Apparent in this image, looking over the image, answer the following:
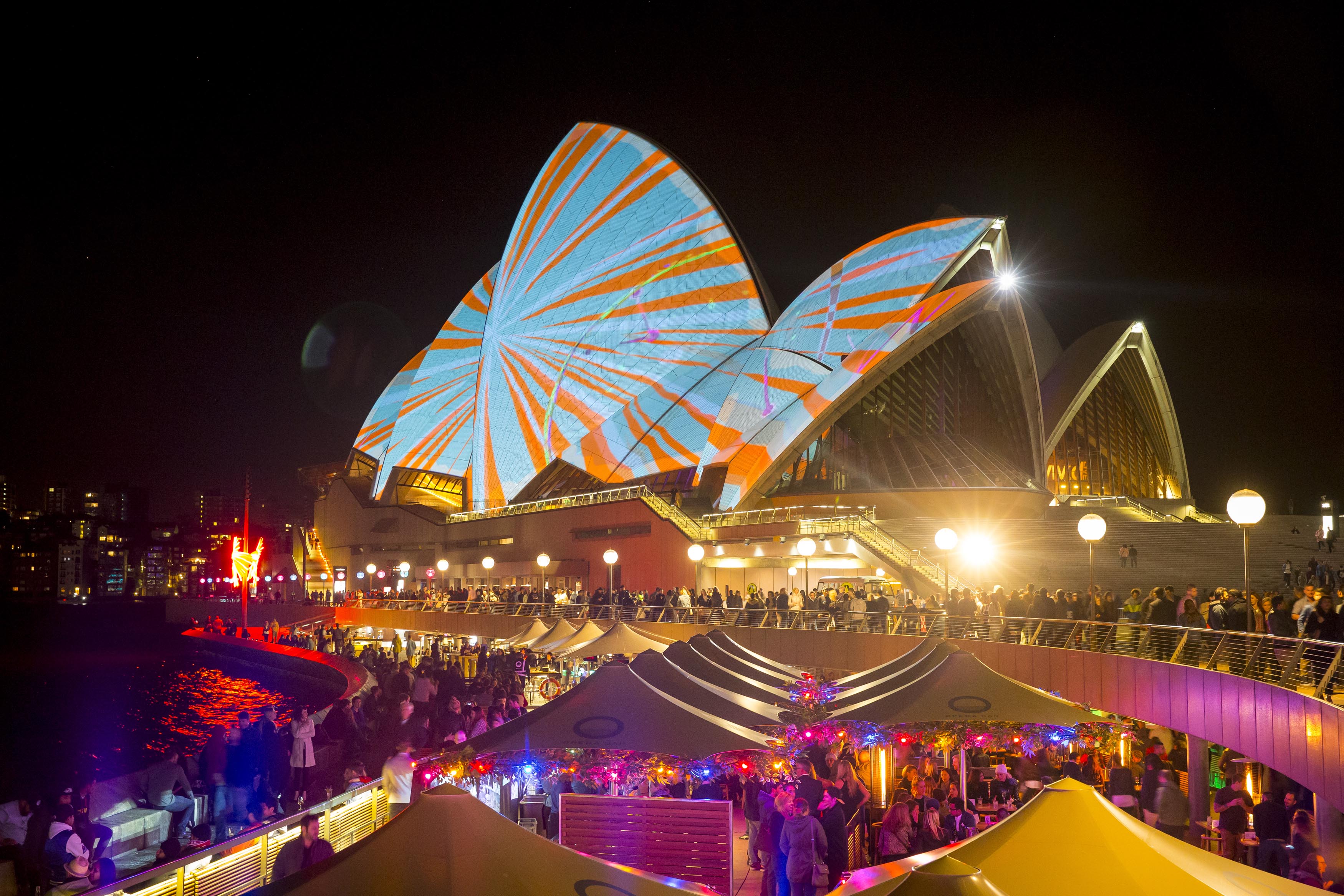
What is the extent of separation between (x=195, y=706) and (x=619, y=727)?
26650mm

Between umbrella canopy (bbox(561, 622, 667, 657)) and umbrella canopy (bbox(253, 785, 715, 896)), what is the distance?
1132 cm

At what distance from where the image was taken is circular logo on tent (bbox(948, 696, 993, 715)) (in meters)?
8.95

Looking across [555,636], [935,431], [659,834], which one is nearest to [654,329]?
[935,431]

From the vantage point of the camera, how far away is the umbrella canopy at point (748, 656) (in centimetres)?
1341

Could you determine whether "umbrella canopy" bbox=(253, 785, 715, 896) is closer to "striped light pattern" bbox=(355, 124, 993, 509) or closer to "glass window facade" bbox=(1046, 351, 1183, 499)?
"striped light pattern" bbox=(355, 124, 993, 509)

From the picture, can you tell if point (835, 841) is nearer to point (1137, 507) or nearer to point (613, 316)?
point (1137, 507)

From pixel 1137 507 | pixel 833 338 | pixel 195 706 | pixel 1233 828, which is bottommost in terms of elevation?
pixel 195 706

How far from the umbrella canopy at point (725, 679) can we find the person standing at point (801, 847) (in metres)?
3.73

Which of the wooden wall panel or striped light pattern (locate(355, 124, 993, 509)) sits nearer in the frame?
the wooden wall panel

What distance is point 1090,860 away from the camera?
430 centimetres

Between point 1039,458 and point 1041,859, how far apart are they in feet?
111

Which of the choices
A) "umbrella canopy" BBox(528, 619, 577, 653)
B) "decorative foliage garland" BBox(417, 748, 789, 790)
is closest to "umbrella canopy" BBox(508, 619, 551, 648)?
"umbrella canopy" BBox(528, 619, 577, 653)

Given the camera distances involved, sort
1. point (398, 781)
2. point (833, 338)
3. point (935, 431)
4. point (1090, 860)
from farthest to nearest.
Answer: point (935, 431)
point (833, 338)
point (398, 781)
point (1090, 860)

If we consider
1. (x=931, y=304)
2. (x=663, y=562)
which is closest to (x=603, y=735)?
(x=663, y=562)
